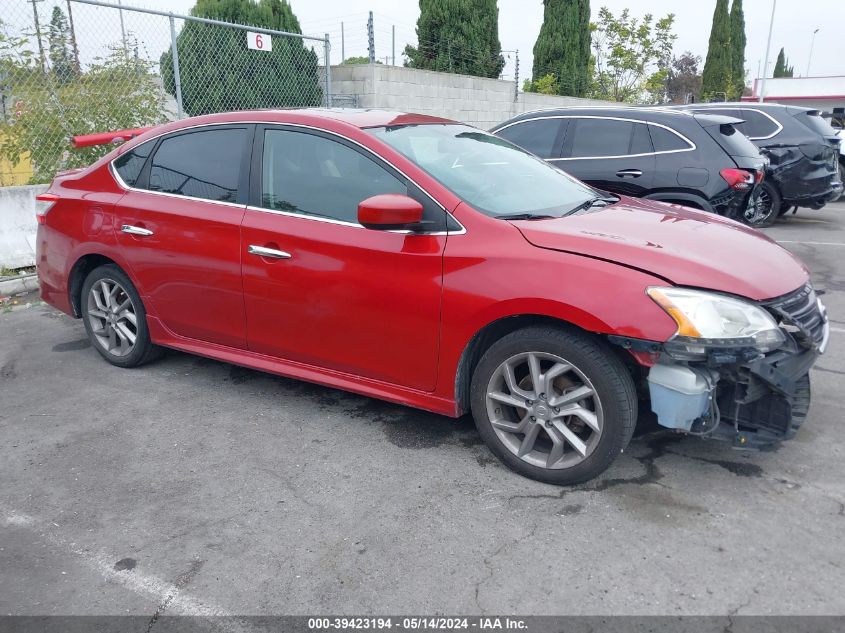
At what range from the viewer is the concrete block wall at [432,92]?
40.6 ft

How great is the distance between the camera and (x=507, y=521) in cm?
298

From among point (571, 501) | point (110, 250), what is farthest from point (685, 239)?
point (110, 250)

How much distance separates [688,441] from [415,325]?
61.4 inches

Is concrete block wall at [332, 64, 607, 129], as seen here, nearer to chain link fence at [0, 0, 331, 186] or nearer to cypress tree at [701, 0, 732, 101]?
chain link fence at [0, 0, 331, 186]

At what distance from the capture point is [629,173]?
7316mm

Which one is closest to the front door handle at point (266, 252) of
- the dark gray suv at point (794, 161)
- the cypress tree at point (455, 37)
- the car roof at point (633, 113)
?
the car roof at point (633, 113)

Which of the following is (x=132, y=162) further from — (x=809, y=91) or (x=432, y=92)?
(x=809, y=91)

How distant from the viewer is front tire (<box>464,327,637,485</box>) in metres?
3.02

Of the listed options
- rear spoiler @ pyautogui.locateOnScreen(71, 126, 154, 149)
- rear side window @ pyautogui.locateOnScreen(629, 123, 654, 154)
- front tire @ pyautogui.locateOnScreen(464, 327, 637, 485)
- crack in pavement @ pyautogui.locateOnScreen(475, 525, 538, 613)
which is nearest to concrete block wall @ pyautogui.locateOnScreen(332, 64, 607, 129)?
rear side window @ pyautogui.locateOnScreen(629, 123, 654, 154)

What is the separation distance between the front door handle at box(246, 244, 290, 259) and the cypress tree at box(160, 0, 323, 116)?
592 cm

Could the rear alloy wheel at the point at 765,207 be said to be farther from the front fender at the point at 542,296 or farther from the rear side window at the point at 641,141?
the front fender at the point at 542,296

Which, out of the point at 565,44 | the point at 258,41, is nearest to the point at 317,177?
the point at 258,41

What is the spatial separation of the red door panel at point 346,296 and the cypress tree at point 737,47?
41795mm

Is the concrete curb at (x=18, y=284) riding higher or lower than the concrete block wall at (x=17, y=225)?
lower
